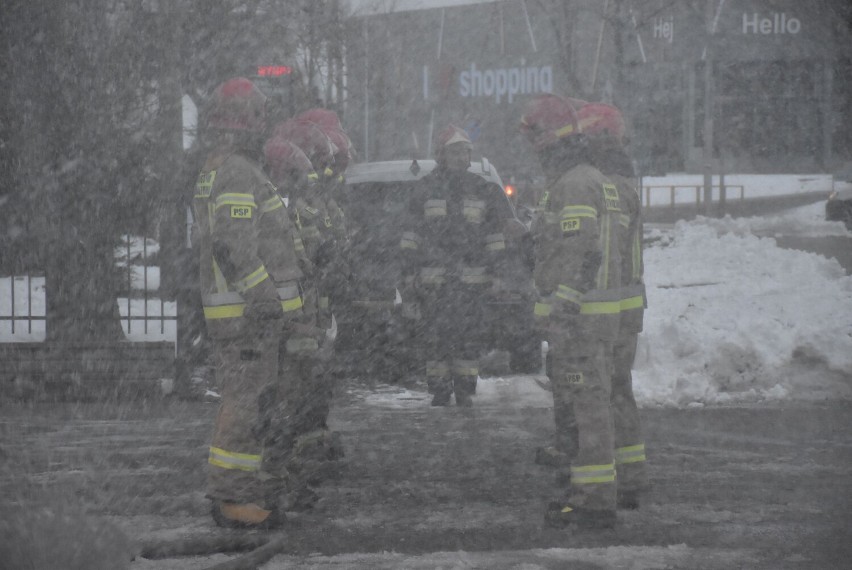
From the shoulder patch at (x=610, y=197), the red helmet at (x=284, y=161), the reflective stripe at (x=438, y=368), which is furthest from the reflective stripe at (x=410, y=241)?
the shoulder patch at (x=610, y=197)

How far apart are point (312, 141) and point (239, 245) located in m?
2.15

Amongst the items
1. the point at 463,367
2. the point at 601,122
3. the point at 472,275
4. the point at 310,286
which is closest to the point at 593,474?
the point at 601,122

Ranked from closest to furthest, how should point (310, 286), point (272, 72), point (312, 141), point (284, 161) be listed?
point (284, 161) < point (310, 286) < point (312, 141) < point (272, 72)

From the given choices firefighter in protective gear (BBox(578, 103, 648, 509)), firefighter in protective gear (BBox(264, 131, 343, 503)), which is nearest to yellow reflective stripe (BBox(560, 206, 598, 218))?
firefighter in protective gear (BBox(578, 103, 648, 509))

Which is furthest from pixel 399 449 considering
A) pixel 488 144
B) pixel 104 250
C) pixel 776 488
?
pixel 488 144

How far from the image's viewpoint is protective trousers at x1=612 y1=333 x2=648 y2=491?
6.39 metres

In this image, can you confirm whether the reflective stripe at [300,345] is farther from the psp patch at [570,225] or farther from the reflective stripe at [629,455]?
the reflective stripe at [629,455]

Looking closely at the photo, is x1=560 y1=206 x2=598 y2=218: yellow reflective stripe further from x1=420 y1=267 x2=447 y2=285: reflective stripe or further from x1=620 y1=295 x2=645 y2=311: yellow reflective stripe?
x1=420 y1=267 x2=447 y2=285: reflective stripe

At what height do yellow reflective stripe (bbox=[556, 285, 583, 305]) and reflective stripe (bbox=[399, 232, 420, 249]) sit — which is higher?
reflective stripe (bbox=[399, 232, 420, 249])

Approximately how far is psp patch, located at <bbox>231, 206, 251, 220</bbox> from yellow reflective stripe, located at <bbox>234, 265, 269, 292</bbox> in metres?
0.27

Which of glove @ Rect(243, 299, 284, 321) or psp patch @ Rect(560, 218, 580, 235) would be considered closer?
glove @ Rect(243, 299, 284, 321)

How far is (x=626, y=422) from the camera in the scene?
255 inches

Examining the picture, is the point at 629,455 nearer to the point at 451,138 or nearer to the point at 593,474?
the point at 593,474

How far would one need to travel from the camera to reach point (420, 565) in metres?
5.24
